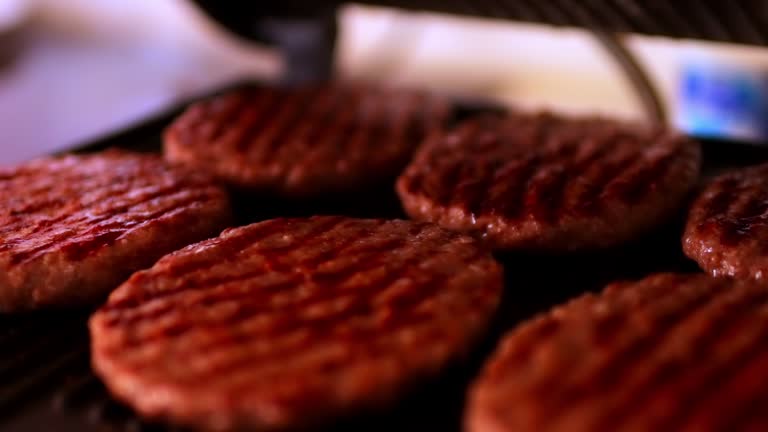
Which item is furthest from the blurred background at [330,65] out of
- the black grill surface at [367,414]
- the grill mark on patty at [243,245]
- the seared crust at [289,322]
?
the seared crust at [289,322]

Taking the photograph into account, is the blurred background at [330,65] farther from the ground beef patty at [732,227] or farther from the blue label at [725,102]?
the ground beef patty at [732,227]

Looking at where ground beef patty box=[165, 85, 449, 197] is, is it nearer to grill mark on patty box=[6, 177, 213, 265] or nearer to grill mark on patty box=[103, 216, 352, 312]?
grill mark on patty box=[6, 177, 213, 265]

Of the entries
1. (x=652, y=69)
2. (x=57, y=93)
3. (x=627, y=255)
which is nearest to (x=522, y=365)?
(x=627, y=255)

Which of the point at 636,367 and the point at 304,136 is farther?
the point at 304,136

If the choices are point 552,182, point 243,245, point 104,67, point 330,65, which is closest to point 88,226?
point 243,245

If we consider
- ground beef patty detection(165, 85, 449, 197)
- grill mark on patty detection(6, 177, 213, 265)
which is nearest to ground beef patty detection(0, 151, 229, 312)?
grill mark on patty detection(6, 177, 213, 265)

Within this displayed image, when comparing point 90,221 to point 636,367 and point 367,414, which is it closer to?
point 367,414
